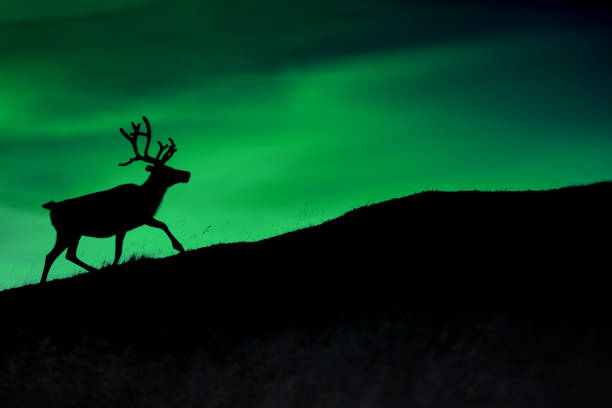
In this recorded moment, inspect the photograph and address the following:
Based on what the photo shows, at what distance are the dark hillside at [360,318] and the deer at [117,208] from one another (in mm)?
2501

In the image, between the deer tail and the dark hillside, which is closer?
the dark hillside

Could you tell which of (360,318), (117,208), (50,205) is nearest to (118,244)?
(117,208)

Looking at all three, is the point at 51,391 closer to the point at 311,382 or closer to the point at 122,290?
the point at 122,290

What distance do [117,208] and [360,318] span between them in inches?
346

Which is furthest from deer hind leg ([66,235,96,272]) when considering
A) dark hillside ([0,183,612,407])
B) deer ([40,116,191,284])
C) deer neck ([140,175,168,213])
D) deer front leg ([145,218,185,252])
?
dark hillside ([0,183,612,407])

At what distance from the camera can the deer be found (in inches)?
650

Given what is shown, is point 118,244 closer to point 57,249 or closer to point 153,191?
point 153,191

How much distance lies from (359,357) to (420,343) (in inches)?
31.9

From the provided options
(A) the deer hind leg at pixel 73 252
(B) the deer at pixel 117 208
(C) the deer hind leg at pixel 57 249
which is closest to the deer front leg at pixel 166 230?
(B) the deer at pixel 117 208

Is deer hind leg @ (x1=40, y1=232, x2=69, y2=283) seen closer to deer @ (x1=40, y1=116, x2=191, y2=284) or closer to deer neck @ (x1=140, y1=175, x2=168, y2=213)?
deer @ (x1=40, y1=116, x2=191, y2=284)

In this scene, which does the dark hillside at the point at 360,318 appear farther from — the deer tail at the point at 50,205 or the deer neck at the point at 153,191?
the deer tail at the point at 50,205

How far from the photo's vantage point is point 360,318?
9805 mm

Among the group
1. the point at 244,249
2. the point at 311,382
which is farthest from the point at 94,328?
the point at 311,382

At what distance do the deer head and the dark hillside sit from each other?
10.8ft
